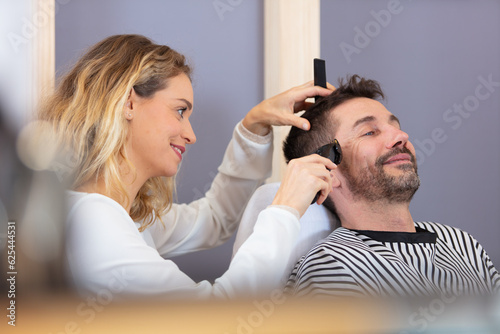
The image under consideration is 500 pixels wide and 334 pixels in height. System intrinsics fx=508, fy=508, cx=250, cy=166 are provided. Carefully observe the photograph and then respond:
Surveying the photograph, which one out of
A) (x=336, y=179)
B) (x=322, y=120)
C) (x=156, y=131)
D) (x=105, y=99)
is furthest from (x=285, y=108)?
(x=105, y=99)

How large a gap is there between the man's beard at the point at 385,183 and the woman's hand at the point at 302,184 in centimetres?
29

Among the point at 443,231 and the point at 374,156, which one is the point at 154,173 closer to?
the point at 374,156

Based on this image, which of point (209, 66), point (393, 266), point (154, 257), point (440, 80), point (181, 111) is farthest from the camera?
point (440, 80)

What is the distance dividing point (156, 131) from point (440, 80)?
4.28 feet

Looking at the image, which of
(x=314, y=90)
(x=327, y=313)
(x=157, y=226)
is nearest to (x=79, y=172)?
(x=157, y=226)

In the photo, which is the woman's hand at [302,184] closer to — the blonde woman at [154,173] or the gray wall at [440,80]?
the blonde woman at [154,173]

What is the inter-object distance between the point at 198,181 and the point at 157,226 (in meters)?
0.43

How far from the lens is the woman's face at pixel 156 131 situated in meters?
1.21

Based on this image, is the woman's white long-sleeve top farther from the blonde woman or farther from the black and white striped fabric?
the black and white striped fabric

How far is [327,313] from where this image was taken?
0.36m

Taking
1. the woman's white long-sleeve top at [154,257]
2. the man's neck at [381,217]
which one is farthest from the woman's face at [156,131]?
the man's neck at [381,217]

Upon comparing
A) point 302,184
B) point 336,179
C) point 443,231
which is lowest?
point 443,231

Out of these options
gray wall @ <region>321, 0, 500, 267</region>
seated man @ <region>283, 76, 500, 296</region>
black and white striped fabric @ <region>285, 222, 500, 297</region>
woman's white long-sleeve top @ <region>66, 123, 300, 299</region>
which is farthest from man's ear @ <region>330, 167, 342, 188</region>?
gray wall @ <region>321, 0, 500, 267</region>

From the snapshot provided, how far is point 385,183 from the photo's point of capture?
4.44 feet
